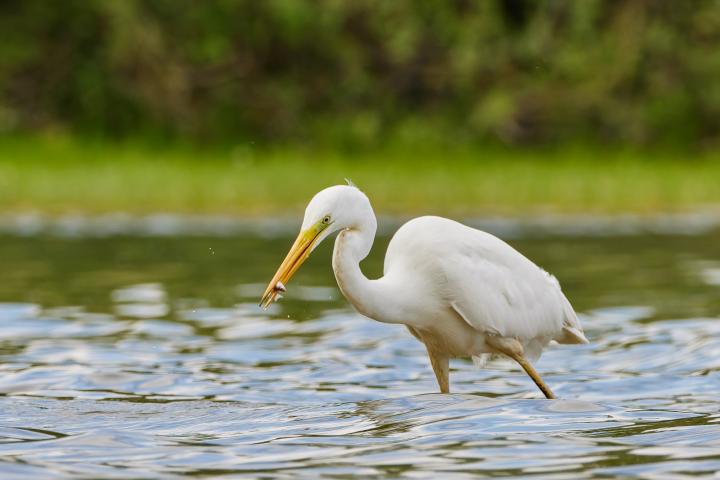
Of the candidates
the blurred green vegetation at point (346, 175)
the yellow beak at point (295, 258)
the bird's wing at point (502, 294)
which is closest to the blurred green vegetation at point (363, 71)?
the blurred green vegetation at point (346, 175)

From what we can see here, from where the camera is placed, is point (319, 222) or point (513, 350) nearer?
point (319, 222)

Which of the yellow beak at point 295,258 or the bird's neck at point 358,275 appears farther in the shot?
the bird's neck at point 358,275

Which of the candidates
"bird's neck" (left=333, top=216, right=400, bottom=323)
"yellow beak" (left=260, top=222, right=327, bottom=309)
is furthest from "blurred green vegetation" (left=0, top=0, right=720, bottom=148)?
"yellow beak" (left=260, top=222, right=327, bottom=309)

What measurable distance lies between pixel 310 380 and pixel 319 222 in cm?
201

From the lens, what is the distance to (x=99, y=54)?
2481cm

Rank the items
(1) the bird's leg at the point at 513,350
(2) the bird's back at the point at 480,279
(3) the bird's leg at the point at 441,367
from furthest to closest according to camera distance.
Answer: (3) the bird's leg at the point at 441,367 → (1) the bird's leg at the point at 513,350 → (2) the bird's back at the point at 480,279

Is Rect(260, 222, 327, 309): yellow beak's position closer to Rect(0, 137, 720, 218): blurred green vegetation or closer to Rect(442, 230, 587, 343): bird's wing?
Rect(442, 230, 587, 343): bird's wing

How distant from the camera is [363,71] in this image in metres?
24.6

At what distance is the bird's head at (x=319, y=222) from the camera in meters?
6.49

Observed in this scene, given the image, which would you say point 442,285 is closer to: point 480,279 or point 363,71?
point 480,279

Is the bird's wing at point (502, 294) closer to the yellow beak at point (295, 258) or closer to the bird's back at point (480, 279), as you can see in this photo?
the bird's back at point (480, 279)

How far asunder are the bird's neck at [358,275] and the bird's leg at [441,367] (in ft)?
2.53

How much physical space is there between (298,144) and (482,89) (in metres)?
3.17

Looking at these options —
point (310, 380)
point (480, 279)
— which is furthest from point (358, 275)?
point (310, 380)
